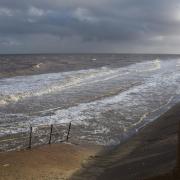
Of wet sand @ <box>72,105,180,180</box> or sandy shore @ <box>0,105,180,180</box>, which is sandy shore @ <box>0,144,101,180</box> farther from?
wet sand @ <box>72,105,180,180</box>

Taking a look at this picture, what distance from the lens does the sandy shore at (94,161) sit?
48.9 ft

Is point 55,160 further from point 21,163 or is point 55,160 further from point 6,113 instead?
point 6,113

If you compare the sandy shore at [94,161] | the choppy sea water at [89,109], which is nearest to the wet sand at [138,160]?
the sandy shore at [94,161]

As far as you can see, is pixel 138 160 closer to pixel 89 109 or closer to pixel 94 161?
pixel 94 161

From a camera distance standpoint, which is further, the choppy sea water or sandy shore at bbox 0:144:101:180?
the choppy sea water

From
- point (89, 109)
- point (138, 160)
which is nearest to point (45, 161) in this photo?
point (138, 160)

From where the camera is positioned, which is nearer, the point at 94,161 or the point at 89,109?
the point at 94,161

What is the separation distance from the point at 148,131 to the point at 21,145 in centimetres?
730

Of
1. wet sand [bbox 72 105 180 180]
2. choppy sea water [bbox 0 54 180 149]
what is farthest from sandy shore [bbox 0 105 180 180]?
choppy sea water [bbox 0 54 180 149]

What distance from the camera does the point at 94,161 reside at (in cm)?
1769

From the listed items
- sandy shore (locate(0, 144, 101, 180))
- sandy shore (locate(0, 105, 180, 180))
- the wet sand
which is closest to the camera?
the wet sand

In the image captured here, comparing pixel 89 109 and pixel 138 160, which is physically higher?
pixel 138 160

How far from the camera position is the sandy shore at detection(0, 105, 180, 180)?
1489 centimetres

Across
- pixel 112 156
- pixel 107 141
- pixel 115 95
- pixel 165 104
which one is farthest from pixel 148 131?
pixel 115 95
